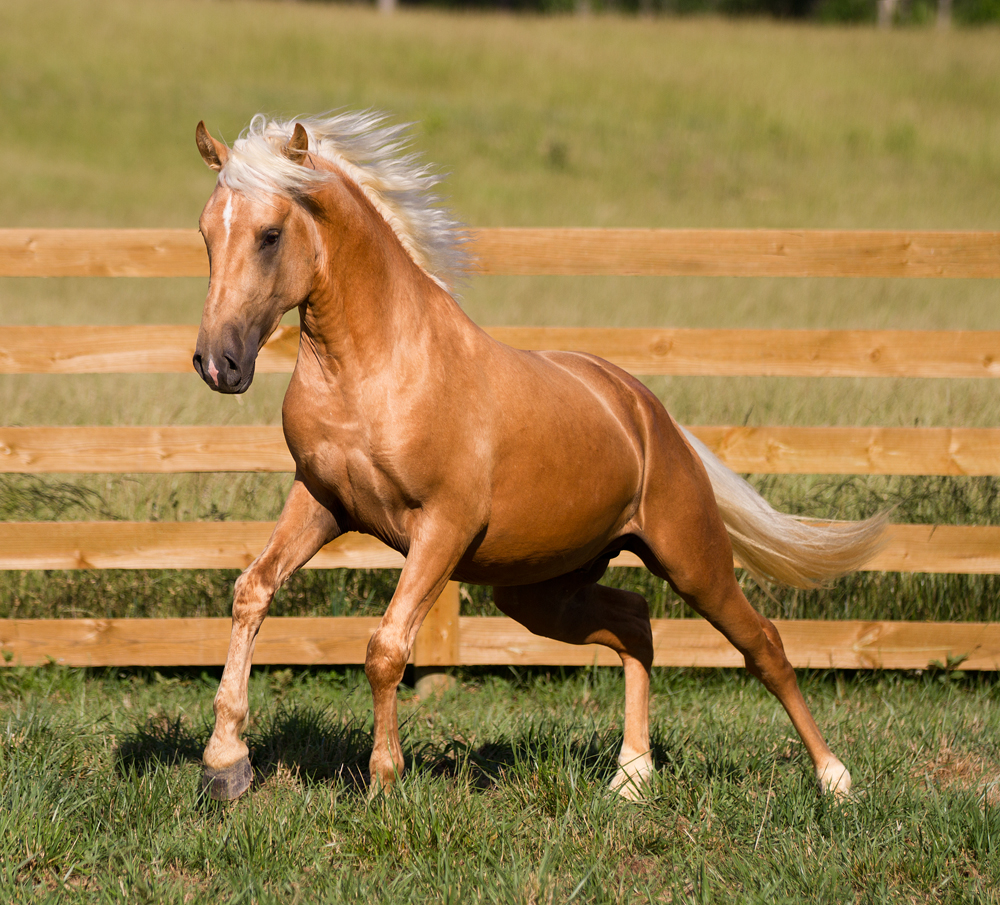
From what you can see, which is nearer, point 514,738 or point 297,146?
point 297,146

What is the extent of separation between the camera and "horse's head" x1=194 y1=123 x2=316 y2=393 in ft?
7.84

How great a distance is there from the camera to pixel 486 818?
2.95m

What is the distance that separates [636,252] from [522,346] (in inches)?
24.5

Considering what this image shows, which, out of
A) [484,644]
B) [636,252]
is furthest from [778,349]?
[484,644]

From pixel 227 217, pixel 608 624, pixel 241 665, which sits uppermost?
pixel 227 217

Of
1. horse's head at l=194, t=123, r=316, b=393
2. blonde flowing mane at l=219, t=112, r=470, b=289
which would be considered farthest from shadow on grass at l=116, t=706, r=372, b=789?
blonde flowing mane at l=219, t=112, r=470, b=289

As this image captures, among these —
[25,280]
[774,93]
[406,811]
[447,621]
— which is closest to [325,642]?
[447,621]

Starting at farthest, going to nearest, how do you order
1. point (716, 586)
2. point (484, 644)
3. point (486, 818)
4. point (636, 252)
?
1. point (484, 644)
2. point (636, 252)
3. point (716, 586)
4. point (486, 818)

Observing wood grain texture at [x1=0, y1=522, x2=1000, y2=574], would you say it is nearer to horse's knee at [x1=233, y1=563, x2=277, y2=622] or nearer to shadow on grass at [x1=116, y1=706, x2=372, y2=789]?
shadow on grass at [x1=116, y1=706, x2=372, y2=789]

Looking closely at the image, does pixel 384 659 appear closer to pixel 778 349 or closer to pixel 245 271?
pixel 245 271

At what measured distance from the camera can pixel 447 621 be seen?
466cm

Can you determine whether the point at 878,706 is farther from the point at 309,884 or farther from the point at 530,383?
the point at 309,884

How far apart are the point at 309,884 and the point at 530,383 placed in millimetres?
1426

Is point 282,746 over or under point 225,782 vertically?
under
